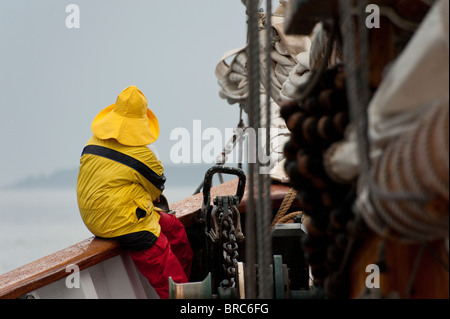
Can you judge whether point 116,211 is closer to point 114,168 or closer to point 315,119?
point 114,168

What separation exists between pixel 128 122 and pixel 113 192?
13.7 inches

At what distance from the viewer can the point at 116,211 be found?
2.97 metres

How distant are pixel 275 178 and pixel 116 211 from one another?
1.34m

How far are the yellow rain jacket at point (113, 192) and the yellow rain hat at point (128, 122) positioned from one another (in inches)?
1.7

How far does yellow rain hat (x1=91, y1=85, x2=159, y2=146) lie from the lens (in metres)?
3.01

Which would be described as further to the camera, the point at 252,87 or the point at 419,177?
the point at 252,87

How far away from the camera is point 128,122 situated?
10.0ft

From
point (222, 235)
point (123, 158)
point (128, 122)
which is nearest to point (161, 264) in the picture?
point (222, 235)

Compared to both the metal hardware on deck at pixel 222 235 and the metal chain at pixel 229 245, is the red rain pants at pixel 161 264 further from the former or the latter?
the metal chain at pixel 229 245

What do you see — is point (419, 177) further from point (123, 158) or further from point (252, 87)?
point (123, 158)

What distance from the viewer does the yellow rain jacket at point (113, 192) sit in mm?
2967
